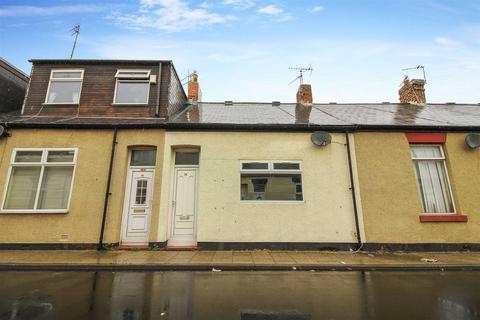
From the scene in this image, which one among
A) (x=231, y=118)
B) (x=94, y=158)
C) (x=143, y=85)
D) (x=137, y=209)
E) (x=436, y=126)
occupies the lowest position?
(x=137, y=209)

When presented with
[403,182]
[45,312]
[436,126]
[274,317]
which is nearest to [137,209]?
[45,312]

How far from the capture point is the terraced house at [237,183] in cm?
784

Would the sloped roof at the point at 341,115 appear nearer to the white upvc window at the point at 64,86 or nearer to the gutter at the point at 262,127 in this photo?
the gutter at the point at 262,127

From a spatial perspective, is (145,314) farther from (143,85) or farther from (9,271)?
(143,85)

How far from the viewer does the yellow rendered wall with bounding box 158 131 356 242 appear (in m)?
7.90

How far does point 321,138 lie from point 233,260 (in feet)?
16.3

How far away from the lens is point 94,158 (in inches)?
327

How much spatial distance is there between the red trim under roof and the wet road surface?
4460mm

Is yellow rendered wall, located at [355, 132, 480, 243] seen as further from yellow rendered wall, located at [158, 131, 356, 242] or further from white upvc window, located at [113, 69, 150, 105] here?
white upvc window, located at [113, 69, 150, 105]

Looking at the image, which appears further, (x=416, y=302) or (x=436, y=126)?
(x=436, y=126)

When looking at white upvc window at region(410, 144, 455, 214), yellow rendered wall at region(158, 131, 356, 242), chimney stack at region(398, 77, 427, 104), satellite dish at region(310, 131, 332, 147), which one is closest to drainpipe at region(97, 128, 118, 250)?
yellow rendered wall at region(158, 131, 356, 242)

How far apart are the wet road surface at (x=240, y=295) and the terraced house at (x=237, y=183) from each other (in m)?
2.13

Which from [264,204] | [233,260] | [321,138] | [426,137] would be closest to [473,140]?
[426,137]

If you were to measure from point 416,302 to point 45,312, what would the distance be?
19.5ft
